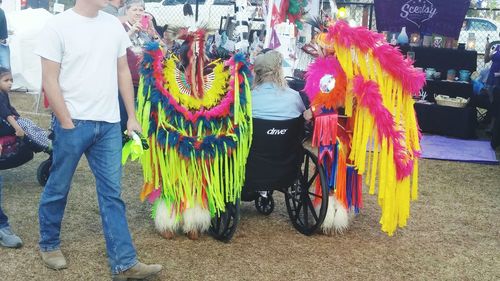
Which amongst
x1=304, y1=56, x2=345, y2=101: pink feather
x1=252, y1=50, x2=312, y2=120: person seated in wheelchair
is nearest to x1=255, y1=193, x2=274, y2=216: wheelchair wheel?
x1=252, y1=50, x2=312, y2=120: person seated in wheelchair

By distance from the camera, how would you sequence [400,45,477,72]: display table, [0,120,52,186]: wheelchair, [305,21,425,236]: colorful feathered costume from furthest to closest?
[400,45,477,72]: display table
[0,120,52,186]: wheelchair
[305,21,425,236]: colorful feathered costume

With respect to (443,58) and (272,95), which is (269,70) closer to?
(272,95)

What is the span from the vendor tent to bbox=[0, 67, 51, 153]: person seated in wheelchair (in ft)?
14.2

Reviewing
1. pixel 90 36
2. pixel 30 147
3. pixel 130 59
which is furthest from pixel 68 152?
pixel 130 59

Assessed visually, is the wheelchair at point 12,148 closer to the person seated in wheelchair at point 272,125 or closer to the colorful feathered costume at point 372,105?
the person seated in wheelchair at point 272,125

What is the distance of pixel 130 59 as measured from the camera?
6.16 meters

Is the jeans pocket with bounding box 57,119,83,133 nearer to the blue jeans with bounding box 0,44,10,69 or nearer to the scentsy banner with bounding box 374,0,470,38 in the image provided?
the blue jeans with bounding box 0,44,10,69

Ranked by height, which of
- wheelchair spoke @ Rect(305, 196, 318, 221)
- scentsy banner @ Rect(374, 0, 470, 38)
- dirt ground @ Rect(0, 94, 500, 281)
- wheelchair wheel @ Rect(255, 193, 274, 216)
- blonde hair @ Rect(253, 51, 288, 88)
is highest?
scentsy banner @ Rect(374, 0, 470, 38)

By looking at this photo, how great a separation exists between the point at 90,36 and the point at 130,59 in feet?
10.5

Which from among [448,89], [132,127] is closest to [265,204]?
[132,127]

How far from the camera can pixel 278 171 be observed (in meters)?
3.94

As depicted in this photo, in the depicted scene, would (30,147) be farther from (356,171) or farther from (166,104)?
(356,171)

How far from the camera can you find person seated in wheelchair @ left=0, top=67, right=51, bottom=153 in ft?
15.0

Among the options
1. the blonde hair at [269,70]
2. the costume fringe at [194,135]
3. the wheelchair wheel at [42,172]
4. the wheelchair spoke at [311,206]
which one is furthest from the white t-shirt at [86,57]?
the wheelchair wheel at [42,172]
